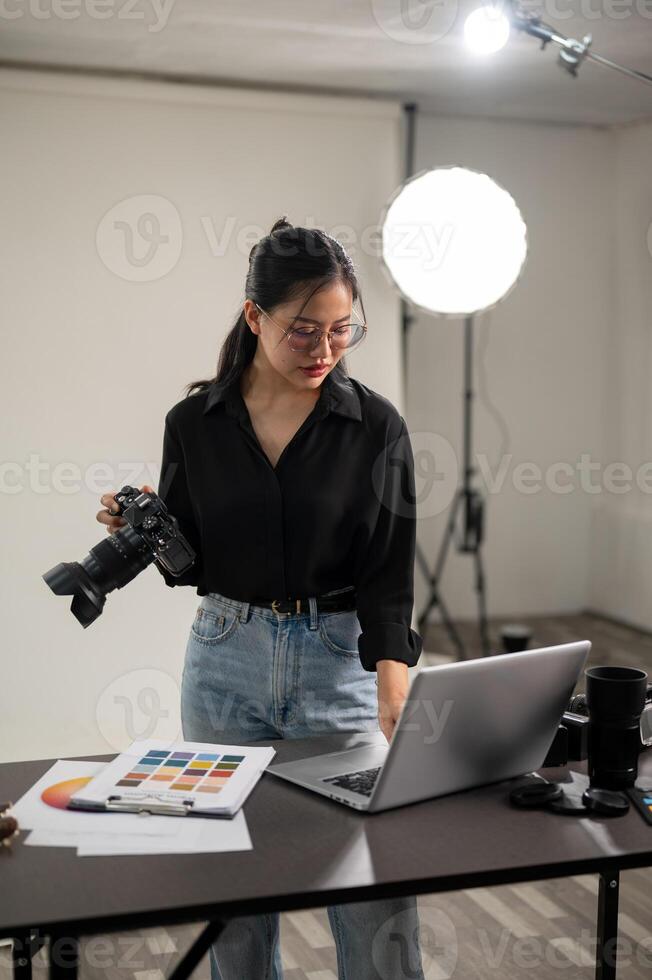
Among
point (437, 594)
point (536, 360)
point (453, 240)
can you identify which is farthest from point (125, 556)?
point (536, 360)

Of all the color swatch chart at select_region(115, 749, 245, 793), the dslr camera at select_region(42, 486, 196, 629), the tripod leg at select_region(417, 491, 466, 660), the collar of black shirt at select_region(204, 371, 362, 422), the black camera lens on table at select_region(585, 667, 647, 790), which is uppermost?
the collar of black shirt at select_region(204, 371, 362, 422)

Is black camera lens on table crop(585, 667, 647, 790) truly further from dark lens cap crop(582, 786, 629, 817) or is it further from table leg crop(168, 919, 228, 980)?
table leg crop(168, 919, 228, 980)

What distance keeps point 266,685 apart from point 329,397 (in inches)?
20.3

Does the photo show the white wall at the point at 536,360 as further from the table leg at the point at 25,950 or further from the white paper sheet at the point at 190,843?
the table leg at the point at 25,950

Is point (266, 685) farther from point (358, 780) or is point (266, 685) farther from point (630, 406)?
point (630, 406)

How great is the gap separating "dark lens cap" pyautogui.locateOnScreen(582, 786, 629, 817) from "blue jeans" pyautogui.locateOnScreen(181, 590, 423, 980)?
1.55 feet

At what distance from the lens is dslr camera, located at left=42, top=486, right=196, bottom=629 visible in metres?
1.68

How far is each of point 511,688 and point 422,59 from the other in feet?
10.2

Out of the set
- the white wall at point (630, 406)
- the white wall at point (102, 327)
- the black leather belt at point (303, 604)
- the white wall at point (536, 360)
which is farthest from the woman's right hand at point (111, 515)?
the white wall at point (630, 406)

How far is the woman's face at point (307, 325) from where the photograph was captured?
1.76 m

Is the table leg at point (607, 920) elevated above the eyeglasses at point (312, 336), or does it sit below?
below

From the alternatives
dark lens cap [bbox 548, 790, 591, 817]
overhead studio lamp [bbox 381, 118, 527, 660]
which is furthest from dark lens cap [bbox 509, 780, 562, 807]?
overhead studio lamp [bbox 381, 118, 527, 660]

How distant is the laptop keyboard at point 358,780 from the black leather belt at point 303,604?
332mm

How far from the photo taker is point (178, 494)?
194 cm
